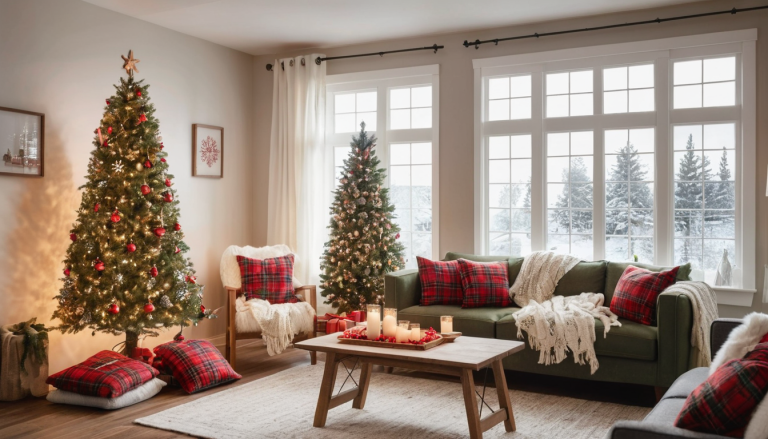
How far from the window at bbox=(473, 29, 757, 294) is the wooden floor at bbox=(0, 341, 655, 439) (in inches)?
48.1

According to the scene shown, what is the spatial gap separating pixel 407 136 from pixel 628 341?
285 centimetres

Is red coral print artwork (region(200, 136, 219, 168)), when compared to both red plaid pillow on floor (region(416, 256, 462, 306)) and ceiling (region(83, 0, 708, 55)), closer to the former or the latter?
ceiling (region(83, 0, 708, 55))

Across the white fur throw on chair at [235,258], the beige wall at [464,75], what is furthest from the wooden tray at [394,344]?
the beige wall at [464,75]

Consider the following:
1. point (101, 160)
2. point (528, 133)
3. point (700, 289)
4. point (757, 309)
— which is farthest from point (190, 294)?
point (757, 309)

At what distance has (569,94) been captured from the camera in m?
5.44

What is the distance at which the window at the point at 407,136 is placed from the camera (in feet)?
19.6

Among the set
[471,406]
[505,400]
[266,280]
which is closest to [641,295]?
[505,400]

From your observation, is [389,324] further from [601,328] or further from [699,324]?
[699,324]

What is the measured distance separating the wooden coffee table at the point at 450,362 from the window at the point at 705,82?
2.65m

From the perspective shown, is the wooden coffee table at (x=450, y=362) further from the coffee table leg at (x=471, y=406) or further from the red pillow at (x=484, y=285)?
the red pillow at (x=484, y=285)

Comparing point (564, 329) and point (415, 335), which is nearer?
point (415, 335)

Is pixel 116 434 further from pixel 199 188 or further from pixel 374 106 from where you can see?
pixel 374 106

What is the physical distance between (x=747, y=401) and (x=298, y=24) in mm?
4645

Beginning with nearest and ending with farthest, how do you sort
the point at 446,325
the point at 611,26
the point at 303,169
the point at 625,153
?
the point at 446,325, the point at 611,26, the point at 625,153, the point at 303,169
